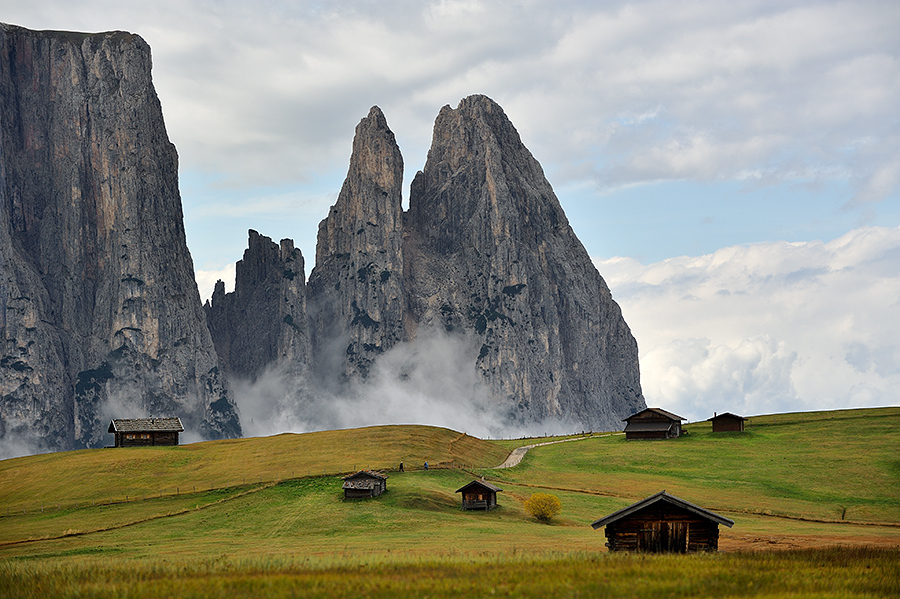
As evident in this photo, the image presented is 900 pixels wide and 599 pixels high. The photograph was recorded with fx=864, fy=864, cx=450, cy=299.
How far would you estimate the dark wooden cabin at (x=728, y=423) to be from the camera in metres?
109

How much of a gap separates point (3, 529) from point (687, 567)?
5507 centimetres

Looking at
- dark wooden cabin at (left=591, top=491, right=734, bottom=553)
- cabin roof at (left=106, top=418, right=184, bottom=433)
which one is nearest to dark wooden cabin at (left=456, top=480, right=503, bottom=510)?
dark wooden cabin at (left=591, top=491, right=734, bottom=553)

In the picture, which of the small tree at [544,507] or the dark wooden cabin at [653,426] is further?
the dark wooden cabin at [653,426]

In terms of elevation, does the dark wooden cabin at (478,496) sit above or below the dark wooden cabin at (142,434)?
below

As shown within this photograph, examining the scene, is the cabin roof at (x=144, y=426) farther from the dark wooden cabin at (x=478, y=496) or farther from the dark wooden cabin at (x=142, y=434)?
the dark wooden cabin at (x=478, y=496)

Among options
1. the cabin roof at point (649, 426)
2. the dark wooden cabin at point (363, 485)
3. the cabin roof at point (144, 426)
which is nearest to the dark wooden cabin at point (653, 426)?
the cabin roof at point (649, 426)

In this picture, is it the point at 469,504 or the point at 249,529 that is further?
the point at 469,504

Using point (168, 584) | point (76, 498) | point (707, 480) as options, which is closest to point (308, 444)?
point (76, 498)

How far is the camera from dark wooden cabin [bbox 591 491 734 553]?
3984cm

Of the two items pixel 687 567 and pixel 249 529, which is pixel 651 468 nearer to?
pixel 249 529

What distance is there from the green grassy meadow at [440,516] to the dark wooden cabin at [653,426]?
7.98ft

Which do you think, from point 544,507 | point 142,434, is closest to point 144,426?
point 142,434

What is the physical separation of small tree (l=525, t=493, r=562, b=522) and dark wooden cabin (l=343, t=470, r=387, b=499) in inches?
502

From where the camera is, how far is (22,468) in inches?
3570
